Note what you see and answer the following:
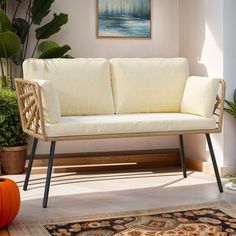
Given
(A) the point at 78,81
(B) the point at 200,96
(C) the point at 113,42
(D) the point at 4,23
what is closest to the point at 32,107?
(A) the point at 78,81

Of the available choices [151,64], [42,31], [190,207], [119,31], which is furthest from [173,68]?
[190,207]

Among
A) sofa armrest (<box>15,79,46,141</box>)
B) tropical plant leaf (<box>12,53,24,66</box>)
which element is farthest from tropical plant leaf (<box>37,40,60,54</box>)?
sofa armrest (<box>15,79,46,141</box>)

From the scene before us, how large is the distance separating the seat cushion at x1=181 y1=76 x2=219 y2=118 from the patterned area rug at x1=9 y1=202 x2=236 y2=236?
85cm

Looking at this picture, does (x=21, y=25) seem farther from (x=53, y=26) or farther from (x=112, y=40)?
(x=112, y=40)

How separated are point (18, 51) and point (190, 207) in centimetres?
186

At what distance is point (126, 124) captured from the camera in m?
3.39

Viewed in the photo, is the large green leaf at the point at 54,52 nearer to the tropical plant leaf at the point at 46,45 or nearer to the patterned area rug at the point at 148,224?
the tropical plant leaf at the point at 46,45

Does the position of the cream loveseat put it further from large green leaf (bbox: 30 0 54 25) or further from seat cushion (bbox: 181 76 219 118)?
large green leaf (bbox: 30 0 54 25)

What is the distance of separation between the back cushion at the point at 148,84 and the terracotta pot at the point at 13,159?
0.87 meters

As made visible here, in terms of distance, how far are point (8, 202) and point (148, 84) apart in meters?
1.78

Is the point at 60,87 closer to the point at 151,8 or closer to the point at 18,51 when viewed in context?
the point at 18,51

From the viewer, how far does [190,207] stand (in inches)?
120

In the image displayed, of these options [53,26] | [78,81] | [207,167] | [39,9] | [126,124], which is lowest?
[207,167]

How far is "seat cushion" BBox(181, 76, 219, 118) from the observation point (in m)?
3.57
